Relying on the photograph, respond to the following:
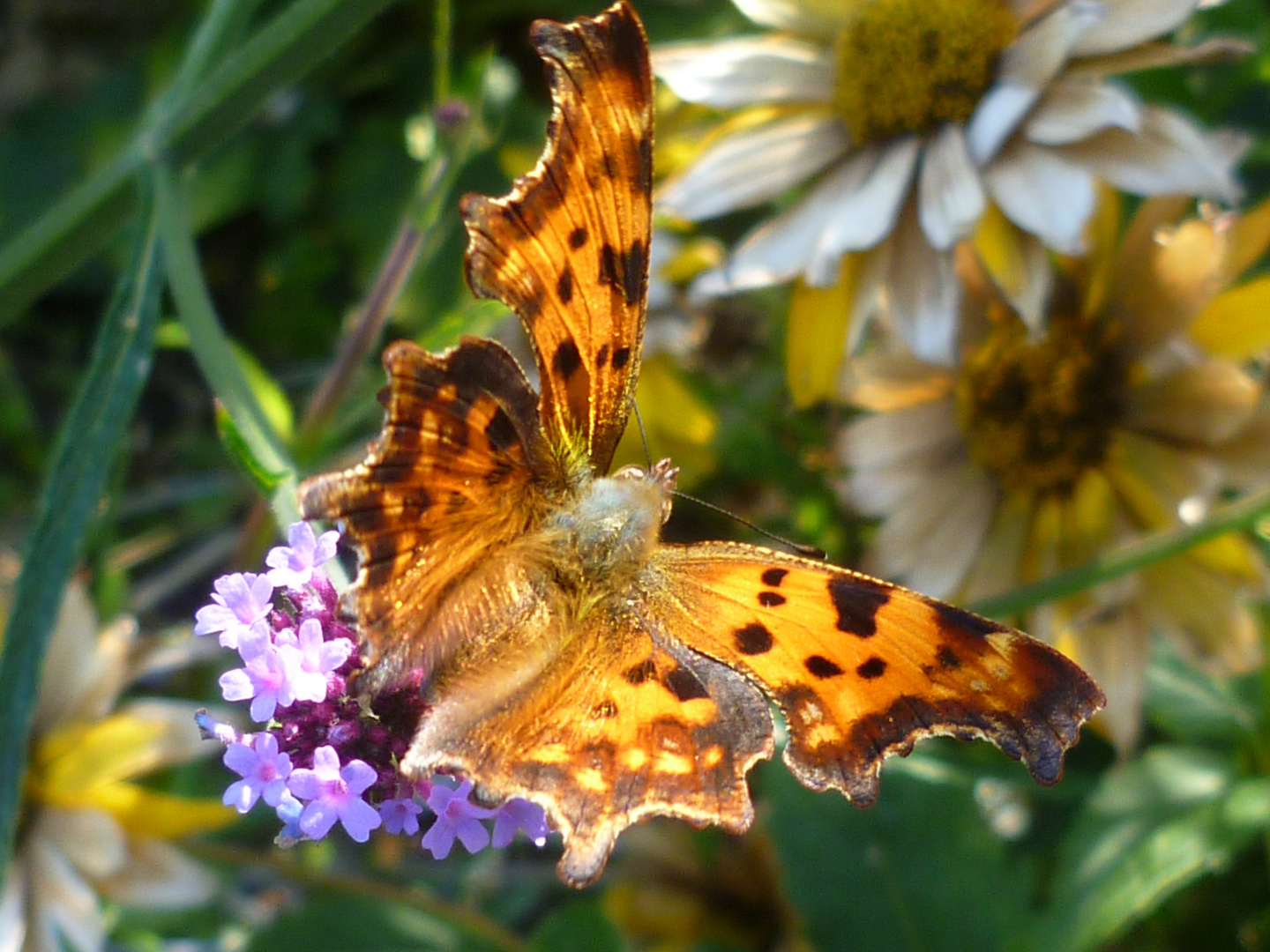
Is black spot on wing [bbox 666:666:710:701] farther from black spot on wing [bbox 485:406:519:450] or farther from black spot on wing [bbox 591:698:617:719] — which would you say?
black spot on wing [bbox 485:406:519:450]

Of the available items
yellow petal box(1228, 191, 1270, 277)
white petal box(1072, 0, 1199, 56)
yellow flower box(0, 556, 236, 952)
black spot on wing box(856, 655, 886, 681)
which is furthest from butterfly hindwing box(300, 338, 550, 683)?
yellow petal box(1228, 191, 1270, 277)

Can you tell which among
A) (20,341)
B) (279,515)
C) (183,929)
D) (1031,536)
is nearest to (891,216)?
(1031,536)

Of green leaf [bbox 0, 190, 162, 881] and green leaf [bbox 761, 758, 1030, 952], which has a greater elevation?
green leaf [bbox 0, 190, 162, 881]

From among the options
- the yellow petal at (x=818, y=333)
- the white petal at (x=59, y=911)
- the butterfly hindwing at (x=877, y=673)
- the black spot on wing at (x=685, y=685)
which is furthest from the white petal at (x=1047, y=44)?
the white petal at (x=59, y=911)

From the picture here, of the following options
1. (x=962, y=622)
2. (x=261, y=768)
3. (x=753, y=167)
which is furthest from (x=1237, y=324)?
(x=261, y=768)

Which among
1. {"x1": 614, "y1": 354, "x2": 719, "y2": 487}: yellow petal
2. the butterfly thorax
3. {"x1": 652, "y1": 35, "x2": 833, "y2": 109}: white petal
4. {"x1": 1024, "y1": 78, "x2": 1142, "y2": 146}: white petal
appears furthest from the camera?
{"x1": 614, "y1": 354, "x2": 719, "y2": 487}: yellow petal

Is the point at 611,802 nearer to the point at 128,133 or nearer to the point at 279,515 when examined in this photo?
the point at 279,515
